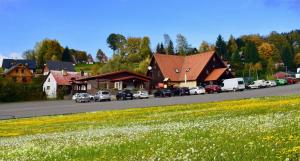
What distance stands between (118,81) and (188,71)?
23775 millimetres

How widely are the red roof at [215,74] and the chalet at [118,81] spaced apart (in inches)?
696

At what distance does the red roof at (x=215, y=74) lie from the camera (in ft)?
415

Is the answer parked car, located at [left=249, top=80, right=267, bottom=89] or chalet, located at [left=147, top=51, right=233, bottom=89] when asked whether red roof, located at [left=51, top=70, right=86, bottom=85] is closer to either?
chalet, located at [left=147, top=51, right=233, bottom=89]

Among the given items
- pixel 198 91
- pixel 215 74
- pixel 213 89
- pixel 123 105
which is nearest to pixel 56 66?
pixel 215 74

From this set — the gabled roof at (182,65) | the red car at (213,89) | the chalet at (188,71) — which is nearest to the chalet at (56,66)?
the chalet at (188,71)

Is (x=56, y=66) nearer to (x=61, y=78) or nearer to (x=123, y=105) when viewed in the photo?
(x=61, y=78)

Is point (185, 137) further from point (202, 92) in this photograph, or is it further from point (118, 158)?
point (202, 92)

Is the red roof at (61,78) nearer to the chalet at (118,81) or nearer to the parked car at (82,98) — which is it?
the chalet at (118,81)

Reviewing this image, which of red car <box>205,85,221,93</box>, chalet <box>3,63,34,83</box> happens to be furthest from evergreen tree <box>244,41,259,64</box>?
red car <box>205,85,221,93</box>

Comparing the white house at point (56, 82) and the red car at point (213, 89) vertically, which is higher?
the white house at point (56, 82)

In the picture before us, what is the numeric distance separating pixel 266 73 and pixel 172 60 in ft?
191

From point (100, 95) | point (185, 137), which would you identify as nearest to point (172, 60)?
point (100, 95)

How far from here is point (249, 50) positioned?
18788 centimetres

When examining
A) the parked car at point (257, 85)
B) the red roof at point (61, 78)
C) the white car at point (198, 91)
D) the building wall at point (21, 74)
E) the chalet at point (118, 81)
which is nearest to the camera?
the white car at point (198, 91)
